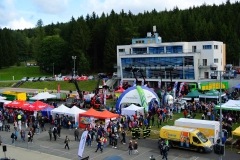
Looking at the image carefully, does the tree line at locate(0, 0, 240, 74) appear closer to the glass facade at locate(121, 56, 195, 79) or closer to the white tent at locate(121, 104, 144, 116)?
the glass facade at locate(121, 56, 195, 79)

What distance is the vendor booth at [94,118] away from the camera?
85.0 ft

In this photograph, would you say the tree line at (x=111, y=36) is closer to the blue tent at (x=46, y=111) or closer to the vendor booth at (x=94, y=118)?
the blue tent at (x=46, y=111)

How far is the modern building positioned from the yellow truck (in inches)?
1148

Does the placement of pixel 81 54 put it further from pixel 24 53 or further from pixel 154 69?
pixel 24 53

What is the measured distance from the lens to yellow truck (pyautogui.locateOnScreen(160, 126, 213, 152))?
1959cm

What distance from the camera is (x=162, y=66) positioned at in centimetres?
5519

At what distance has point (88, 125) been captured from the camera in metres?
26.8

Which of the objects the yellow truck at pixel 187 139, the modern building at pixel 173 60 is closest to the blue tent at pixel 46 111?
the yellow truck at pixel 187 139

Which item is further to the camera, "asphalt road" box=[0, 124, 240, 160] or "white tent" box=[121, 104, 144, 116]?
"white tent" box=[121, 104, 144, 116]

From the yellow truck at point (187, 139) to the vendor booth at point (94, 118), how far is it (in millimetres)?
6650

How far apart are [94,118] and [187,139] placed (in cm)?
975

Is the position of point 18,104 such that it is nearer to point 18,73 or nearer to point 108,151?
point 108,151

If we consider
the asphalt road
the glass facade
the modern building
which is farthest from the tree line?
the asphalt road

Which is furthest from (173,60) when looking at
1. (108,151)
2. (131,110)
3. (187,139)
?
(108,151)
